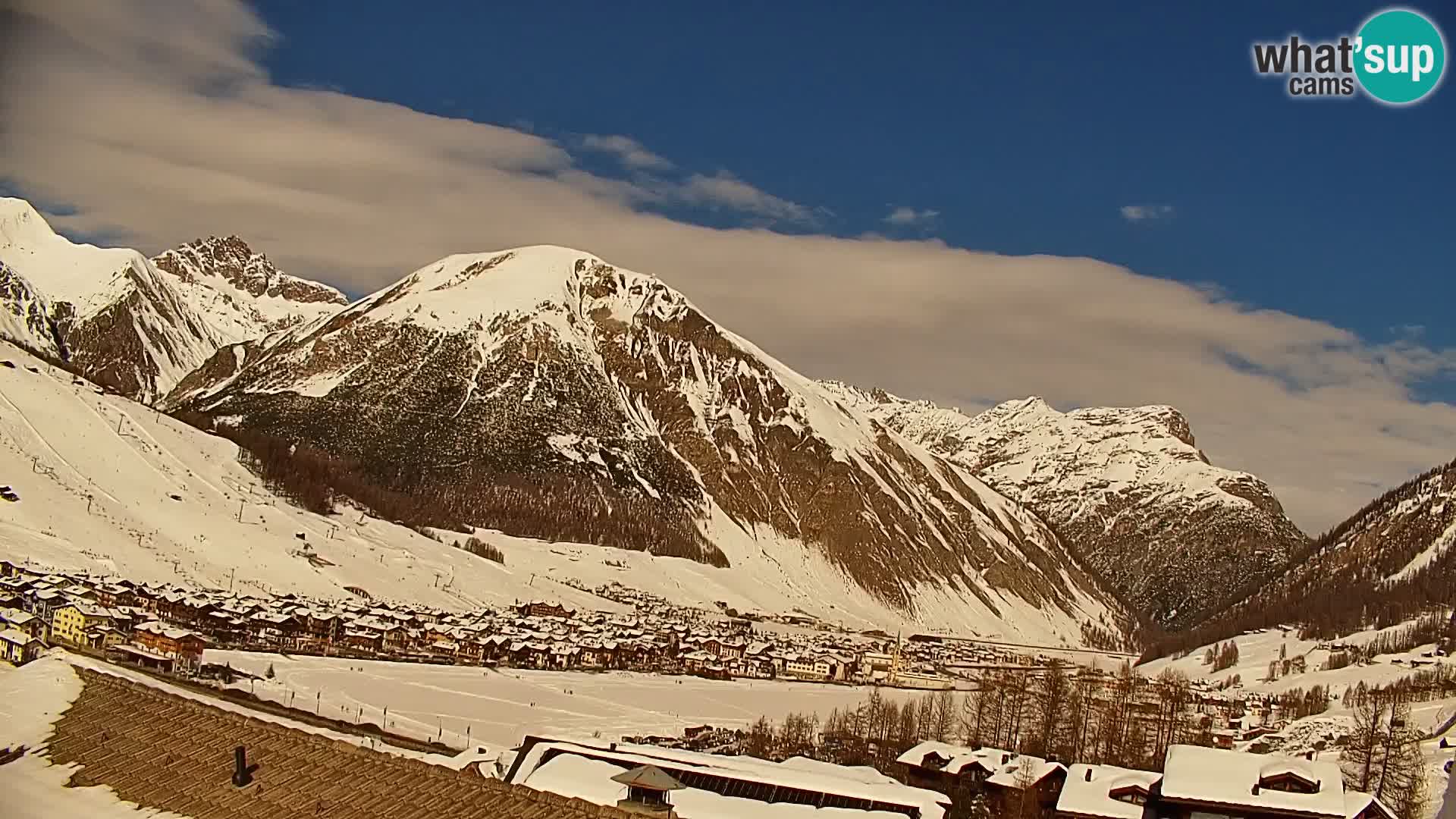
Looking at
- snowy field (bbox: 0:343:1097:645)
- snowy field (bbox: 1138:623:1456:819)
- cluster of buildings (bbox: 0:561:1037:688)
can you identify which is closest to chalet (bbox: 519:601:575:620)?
cluster of buildings (bbox: 0:561:1037:688)

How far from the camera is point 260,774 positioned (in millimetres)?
13305

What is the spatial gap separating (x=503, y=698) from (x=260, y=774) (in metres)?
53.9

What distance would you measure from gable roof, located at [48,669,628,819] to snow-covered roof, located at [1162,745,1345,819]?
780 inches

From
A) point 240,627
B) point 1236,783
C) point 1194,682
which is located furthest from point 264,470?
point 1236,783

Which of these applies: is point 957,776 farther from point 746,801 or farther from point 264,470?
point 264,470

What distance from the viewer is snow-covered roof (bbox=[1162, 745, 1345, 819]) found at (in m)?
27.8

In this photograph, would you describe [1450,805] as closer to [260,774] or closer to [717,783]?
[260,774]

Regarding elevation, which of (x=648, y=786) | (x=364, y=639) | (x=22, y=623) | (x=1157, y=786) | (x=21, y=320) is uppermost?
(x=21, y=320)

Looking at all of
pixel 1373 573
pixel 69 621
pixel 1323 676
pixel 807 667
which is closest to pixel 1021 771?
pixel 69 621

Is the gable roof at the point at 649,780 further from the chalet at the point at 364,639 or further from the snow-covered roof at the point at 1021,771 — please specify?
the chalet at the point at 364,639

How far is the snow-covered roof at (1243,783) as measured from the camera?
2777 centimetres

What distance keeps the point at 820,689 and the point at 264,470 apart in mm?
64085

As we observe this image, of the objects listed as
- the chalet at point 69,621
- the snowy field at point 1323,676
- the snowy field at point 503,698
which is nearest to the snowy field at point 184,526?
the chalet at point 69,621

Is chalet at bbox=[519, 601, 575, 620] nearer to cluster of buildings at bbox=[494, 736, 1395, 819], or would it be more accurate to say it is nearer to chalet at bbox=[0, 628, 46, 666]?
cluster of buildings at bbox=[494, 736, 1395, 819]
